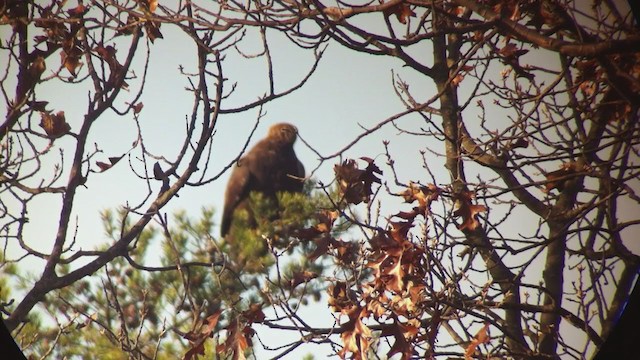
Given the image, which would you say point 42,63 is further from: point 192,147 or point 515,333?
point 515,333

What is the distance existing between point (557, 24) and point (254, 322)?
1472 millimetres

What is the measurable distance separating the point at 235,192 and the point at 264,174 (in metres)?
0.44

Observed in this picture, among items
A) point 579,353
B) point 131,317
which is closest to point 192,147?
point 131,317

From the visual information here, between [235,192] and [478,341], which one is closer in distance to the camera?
[478,341]

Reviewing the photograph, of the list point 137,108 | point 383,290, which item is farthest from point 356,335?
point 137,108

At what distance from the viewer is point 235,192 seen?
12.4 ft

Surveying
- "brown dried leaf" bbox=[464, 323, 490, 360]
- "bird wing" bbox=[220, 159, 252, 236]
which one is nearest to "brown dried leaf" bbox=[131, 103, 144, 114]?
"bird wing" bbox=[220, 159, 252, 236]

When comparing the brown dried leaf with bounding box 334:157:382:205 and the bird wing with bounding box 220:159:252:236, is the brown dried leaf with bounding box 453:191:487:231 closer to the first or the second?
the brown dried leaf with bounding box 334:157:382:205

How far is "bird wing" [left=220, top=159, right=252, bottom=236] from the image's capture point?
351 centimetres

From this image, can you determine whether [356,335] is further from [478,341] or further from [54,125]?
[54,125]

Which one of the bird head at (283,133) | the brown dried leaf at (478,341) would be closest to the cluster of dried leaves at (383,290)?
the brown dried leaf at (478,341)

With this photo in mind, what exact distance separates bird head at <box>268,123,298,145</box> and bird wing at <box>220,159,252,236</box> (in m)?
0.24

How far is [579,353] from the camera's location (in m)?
2.36

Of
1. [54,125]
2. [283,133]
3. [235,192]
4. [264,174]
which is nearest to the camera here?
[54,125]
